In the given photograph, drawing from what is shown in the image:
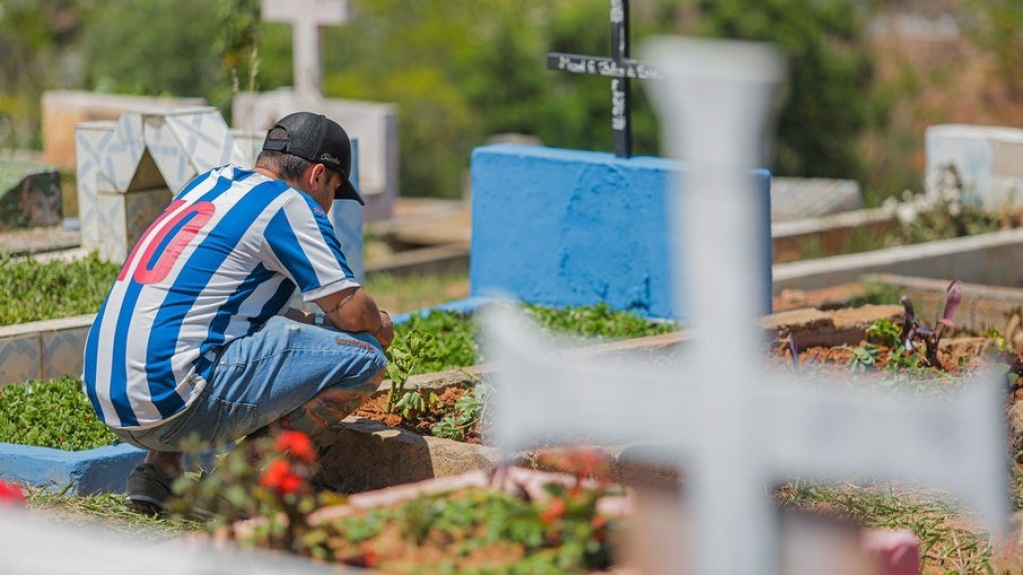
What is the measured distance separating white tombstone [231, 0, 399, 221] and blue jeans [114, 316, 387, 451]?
24.7 feet

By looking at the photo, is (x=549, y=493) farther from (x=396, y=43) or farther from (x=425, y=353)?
(x=396, y=43)

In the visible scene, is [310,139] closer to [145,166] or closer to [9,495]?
[9,495]

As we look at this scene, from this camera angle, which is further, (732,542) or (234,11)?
(234,11)

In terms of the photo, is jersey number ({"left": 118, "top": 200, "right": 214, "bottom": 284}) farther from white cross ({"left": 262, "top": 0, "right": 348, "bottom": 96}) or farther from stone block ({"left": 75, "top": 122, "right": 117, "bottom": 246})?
white cross ({"left": 262, "top": 0, "right": 348, "bottom": 96})

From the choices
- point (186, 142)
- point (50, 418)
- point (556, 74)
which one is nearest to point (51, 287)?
point (186, 142)

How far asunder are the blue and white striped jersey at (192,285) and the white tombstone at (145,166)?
81.8 inches

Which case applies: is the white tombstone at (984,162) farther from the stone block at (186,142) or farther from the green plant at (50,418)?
the green plant at (50,418)

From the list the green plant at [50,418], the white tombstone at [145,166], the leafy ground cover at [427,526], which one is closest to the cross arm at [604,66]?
the white tombstone at [145,166]

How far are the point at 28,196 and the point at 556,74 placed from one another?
37.5ft

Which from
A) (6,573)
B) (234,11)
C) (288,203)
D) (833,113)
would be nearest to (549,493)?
(6,573)

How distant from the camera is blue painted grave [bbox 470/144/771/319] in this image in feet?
24.2

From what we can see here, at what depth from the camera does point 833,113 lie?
61.7 feet

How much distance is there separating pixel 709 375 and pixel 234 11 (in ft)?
26.8

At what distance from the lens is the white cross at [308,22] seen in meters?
12.7
